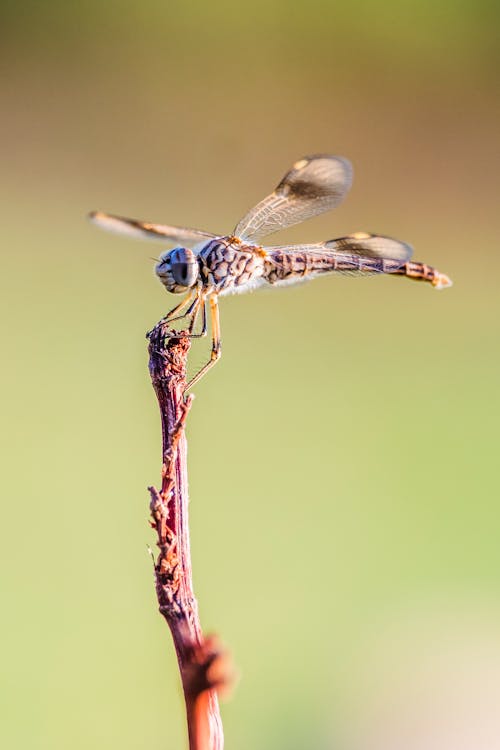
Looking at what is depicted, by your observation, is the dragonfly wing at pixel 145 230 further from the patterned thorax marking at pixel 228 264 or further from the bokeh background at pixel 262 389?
the bokeh background at pixel 262 389

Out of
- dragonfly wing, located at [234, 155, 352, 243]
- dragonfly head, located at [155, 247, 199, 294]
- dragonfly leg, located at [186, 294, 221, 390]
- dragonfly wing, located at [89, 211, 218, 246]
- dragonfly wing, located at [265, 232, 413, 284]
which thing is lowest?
dragonfly leg, located at [186, 294, 221, 390]

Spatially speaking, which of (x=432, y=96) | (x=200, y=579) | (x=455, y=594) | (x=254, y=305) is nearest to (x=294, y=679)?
(x=200, y=579)

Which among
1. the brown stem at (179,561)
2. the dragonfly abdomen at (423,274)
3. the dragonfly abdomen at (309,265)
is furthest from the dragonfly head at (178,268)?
the dragonfly abdomen at (423,274)

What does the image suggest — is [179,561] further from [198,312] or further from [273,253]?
[273,253]

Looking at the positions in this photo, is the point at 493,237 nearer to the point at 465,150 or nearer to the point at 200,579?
the point at 465,150

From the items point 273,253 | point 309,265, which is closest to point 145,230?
point 273,253

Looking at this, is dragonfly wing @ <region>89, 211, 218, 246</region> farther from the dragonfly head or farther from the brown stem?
the brown stem

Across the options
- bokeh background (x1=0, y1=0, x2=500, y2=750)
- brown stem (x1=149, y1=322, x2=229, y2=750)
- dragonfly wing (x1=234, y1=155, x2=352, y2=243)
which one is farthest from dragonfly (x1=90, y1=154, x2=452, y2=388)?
brown stem (x1=149, y1=322, x2=229, y2=750)
